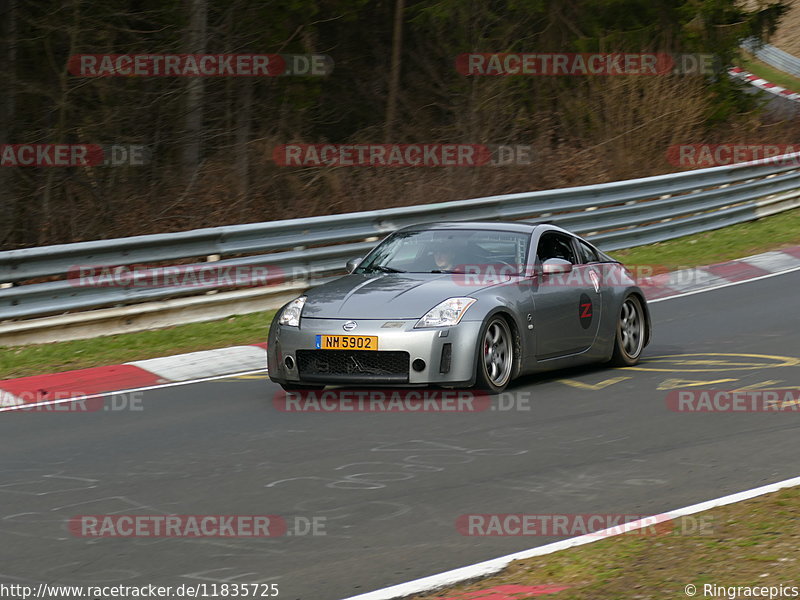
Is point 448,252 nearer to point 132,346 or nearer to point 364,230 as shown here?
point 132,346

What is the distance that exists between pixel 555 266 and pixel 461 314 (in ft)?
4.19

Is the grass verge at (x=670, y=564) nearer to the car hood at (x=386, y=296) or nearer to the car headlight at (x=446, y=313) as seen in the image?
the car headlight at (x=446, y=313)

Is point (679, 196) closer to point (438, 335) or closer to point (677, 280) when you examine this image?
point (677, 280)

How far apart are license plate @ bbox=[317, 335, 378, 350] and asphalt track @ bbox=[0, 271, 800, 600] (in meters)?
0.59

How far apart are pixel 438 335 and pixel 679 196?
40.1 feet

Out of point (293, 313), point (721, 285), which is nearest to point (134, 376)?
point (293, 313)

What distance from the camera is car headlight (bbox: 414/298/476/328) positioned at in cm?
952

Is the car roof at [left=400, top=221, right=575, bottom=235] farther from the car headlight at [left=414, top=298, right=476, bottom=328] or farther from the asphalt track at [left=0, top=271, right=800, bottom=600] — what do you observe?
the car headlight at [left=414, top=298, right=476, bottom=328]

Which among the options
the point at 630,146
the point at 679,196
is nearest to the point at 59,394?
the point at 679,196

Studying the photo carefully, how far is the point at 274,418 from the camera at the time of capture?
30.3 feet

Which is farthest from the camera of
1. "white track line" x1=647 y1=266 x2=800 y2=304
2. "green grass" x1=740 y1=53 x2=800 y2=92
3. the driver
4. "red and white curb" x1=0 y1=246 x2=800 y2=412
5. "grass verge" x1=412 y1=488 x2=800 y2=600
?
"green grass" x1=740 y1=53 x2=800 y2=92

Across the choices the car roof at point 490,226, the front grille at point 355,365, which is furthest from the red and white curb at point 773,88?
the front grille at point 355,365

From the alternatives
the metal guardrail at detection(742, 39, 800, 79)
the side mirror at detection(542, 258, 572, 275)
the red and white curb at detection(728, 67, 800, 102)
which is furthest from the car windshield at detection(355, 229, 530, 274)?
the metal guardrail at detection(742, 39, 800, 79)

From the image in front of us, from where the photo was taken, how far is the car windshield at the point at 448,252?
1057 centimetres
